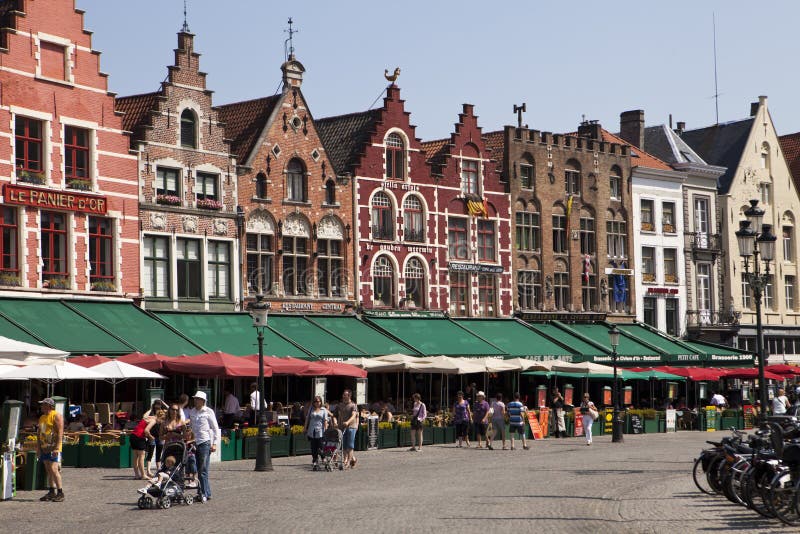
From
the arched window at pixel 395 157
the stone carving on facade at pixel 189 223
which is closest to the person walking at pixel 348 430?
the stone carving on facade at pixel 189 223

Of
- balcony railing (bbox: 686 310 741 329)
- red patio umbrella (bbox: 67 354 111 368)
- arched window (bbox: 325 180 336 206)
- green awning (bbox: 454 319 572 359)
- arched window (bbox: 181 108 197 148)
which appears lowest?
red patio umbrella (bbox: 67 354 111 368)

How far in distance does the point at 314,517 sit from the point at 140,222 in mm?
22508

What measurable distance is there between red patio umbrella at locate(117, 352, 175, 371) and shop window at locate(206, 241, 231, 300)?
8315mm

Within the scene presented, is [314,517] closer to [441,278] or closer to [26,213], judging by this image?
[26,213]

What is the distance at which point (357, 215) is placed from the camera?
4672 centimetres

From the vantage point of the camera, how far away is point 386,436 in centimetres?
Answer: 3653

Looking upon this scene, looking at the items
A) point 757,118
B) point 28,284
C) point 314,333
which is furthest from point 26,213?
point 757,118

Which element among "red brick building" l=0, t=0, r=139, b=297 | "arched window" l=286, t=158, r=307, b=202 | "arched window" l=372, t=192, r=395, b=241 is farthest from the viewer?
"arched window" l=372, t=192, r=395, b=241

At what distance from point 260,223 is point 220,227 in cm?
178

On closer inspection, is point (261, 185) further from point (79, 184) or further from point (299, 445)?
point (299, 445)

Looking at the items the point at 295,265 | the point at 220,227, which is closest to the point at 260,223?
the point at 220,227

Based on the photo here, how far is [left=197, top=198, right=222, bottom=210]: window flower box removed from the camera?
1634 inches

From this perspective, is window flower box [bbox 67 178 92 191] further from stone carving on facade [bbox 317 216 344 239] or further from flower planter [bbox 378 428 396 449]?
flower planter [bbox 378 428 396 449]

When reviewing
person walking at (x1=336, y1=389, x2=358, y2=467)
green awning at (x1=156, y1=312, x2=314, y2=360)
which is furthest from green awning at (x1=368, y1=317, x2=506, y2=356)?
person walking at (x1=336, y1=389, x2=358, y2=467)
